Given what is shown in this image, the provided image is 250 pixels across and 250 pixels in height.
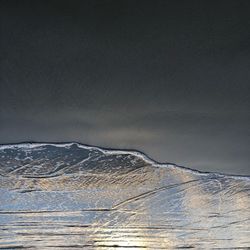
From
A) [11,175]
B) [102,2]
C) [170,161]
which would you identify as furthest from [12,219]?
[102,2]

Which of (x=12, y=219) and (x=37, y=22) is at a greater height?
(x=37, y=22)

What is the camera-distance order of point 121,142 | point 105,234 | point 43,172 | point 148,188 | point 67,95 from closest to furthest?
point 67,95 → point 121,142 → point 43,172 → point 148,188 → point 105,234

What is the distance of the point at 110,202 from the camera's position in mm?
1586

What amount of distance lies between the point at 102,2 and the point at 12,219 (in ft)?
3.20

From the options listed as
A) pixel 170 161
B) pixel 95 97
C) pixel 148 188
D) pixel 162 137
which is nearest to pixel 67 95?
pixel 95 97

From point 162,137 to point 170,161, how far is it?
0.40 ft

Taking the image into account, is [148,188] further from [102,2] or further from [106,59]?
[102,2]

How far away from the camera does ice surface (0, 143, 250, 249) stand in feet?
4.53

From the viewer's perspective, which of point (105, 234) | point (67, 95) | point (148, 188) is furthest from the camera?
point (105, 234)

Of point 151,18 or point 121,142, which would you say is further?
point 121,142

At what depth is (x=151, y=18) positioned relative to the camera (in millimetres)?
1051

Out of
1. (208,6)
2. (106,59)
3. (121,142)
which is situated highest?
(208,6)

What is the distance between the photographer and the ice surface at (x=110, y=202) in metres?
1.38

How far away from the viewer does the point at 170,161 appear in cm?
138
